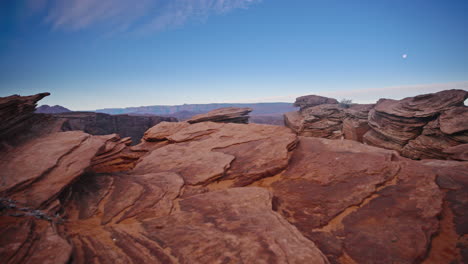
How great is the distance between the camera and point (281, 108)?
596 ft

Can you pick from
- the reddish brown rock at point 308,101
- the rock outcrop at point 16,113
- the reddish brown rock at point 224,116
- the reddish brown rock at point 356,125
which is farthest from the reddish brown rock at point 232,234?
the reddish brown rock at point 308,101

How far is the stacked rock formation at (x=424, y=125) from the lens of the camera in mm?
14000

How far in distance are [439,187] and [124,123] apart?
43205 millimetres

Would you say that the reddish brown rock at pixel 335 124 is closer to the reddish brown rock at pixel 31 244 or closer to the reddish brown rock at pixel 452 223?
the reddish brown rock at pixel 452 223

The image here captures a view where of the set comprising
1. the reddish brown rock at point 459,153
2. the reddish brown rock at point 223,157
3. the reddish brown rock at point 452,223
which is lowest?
the reddish brown rock at point 459,153

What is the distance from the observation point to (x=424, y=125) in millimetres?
16328

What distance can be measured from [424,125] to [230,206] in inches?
778

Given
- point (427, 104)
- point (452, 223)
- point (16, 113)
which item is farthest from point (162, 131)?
point (427, 104)

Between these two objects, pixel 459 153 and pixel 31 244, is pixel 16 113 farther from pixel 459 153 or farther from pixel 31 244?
pixel 459 153

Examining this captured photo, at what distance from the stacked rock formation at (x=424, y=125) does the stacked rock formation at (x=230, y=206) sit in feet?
32.4

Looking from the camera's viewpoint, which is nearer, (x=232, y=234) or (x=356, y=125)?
(x=232, y=234)

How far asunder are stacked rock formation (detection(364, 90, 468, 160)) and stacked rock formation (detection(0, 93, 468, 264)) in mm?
9862

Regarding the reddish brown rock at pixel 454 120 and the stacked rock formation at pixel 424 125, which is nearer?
the reddish brown rock at pixel 454 120

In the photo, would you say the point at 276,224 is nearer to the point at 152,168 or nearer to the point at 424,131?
the point at 152,168
